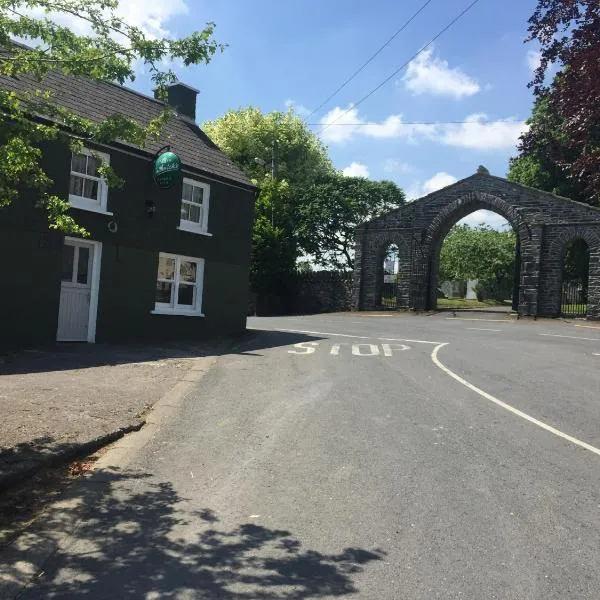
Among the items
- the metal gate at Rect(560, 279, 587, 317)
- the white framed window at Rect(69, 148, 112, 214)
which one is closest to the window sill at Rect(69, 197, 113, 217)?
the white framed window at Rect(69, 148, 112, 214)

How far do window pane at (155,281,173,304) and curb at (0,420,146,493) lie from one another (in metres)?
10.0

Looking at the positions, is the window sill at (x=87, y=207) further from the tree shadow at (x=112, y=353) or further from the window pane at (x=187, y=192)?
the tree shadow at (x=112, y=353)

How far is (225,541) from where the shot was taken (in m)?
4.19

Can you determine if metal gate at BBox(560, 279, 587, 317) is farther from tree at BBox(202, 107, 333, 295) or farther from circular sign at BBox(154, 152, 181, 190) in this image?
circular sign at BBox(154, 152, 181, 190)

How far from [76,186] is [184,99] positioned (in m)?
8.10

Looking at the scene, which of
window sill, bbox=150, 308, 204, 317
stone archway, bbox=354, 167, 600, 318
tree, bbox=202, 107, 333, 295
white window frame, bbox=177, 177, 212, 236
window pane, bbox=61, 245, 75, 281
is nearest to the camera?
window pane, bbox=61, 245, 75, 281

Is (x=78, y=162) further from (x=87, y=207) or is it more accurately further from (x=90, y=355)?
(x=90, y=355)

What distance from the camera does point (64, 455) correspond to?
586cm

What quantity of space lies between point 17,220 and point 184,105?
1017 cm

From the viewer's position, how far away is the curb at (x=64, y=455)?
513 cm

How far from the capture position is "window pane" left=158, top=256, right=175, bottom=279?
56.0ft

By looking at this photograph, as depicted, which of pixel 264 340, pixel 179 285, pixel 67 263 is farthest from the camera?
pixel 264 340

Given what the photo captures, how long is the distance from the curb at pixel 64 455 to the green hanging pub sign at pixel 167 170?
974 cm

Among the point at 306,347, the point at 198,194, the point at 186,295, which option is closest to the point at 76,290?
the point at 186,295
